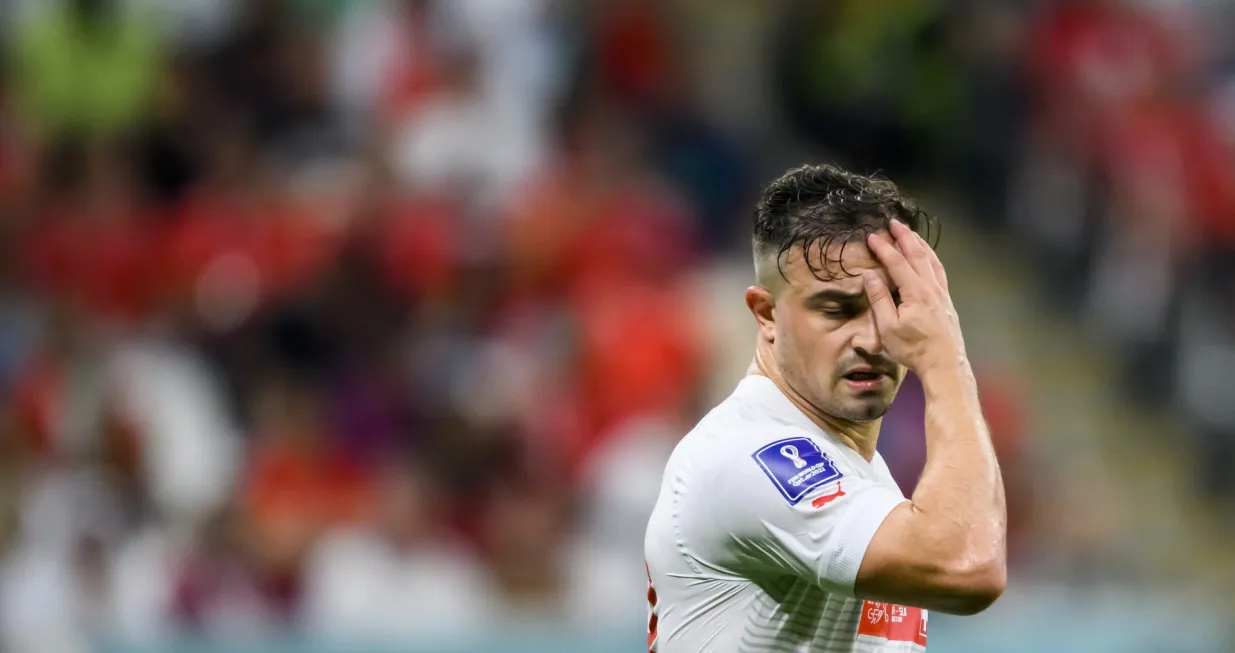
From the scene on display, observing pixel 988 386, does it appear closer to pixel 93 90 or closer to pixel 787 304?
pixel 93 90

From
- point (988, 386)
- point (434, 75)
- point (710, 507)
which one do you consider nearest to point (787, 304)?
point (710, 507)

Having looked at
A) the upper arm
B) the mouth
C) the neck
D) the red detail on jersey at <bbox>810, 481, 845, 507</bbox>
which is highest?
the mouth

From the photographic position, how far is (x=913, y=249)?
3.37m

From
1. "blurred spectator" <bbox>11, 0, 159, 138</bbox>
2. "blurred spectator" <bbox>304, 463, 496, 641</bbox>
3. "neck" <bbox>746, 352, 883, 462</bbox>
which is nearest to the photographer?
"neck" <bbox>746, 352, 883, 462</bbox>

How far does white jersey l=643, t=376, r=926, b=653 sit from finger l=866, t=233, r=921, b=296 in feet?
1.15

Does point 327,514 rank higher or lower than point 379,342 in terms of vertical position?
lower

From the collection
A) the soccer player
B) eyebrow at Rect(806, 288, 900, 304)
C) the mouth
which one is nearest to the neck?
the soccer player

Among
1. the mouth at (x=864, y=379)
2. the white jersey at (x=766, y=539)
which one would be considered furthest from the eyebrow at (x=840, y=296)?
the white jersey at (x=766, y=539)

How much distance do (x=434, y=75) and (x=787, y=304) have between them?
6.94 metres

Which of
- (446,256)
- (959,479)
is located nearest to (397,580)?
(446,256)

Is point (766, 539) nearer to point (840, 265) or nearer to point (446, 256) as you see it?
point (840, 265)

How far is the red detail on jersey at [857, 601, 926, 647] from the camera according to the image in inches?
134

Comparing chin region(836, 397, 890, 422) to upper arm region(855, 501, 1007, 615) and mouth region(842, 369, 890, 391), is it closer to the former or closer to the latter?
mouth region(842, 369, 890, 391)

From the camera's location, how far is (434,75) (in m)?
10.1
